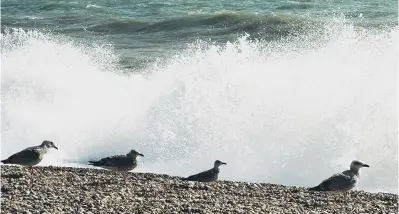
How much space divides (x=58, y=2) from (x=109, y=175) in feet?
79.4

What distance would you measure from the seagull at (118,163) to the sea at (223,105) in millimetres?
2077

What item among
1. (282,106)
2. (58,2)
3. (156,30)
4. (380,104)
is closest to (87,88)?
(282,106)

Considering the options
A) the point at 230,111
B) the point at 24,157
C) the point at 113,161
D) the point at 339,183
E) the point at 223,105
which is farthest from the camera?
the point at 223,105

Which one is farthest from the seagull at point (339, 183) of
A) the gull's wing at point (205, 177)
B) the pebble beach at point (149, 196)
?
the gull's wing at point (205, 177)

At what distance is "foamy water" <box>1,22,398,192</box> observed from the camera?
13328 millimetres

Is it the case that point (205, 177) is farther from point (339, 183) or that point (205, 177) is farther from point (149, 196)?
point (339, 183)

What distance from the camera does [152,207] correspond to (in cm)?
866

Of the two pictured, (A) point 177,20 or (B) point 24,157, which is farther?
(A) point 177,20

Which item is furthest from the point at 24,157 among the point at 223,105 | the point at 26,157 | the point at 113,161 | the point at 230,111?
the point at 223,105

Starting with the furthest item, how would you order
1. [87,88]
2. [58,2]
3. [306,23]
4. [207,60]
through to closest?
1. [58,2]
2. [306,23]
3. [87,88]
4. [207,60]

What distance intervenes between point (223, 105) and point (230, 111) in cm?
29

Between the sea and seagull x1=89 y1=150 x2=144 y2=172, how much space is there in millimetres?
2077

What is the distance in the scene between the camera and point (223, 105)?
1545cm

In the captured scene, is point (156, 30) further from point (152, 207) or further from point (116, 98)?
point (152, 207)
